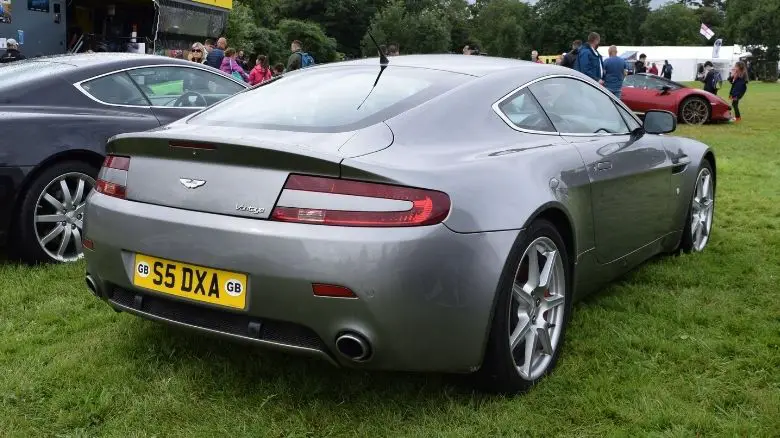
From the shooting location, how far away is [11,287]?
4.09m

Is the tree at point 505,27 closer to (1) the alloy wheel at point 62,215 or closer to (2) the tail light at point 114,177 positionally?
(1) the alloy wheel at point 62,215

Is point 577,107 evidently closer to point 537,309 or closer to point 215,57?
point 537,309

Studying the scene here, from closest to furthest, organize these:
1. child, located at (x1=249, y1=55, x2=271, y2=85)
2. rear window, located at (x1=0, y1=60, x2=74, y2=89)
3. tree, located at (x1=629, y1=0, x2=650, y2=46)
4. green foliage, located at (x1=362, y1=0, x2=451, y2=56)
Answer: rear window, located at (x1=0, y1=60, x2=74, y2=89), child, located at (x1=249, y1=55, x2=271, y2=85), green foliage, located at (x1=362, y1=0, x2=451, y2=56), tree, located at (x1=629, y1=0, x2=650, y2=46)

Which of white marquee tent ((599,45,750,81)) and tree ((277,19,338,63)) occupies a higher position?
white marquee tent ((599,45,750,81))

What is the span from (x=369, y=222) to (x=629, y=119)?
2.39 meters

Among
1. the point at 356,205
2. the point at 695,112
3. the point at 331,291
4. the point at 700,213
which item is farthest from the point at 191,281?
the point at 695,112

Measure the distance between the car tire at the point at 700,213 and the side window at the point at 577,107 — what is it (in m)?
1.06

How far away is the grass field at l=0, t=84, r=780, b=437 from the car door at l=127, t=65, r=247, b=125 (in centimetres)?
171

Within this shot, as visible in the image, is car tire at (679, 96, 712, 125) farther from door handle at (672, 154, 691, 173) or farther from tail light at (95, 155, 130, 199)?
tail light at (95, 155, 130, 199)

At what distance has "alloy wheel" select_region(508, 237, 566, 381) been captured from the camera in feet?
9.43

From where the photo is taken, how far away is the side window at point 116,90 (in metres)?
4.96

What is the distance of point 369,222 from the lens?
2377 mm

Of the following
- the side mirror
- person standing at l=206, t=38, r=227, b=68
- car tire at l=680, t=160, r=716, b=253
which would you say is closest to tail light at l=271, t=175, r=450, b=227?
the side mirror

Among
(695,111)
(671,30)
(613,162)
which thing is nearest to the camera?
(613,162)
